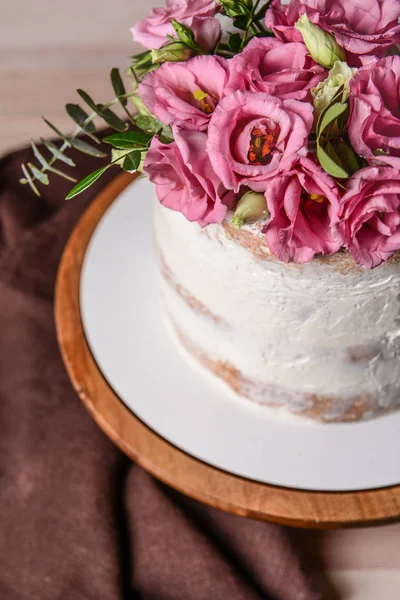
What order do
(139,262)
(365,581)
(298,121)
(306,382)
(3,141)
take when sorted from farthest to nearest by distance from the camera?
(3,141) < (139,262) < (365,581) < (306,382) < (298,121)

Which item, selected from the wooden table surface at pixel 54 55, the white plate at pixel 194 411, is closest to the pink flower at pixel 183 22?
the white plate at pixel 194 411

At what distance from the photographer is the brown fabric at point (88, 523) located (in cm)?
90

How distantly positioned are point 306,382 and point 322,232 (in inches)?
9.1

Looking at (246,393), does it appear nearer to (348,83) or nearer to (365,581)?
(365,581)

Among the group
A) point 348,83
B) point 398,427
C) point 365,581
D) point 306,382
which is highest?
point 348,83

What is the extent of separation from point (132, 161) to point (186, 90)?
3.2 inches

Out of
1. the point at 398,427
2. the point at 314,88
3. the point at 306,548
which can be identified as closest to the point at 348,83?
the point at 314,88

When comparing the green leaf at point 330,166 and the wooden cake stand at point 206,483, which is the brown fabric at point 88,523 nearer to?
the wooden cake stand at point 206,483

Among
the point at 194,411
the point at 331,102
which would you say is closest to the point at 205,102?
the point at 331,102

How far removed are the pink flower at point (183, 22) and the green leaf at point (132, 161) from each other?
13 cm

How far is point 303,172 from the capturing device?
1.95 feet

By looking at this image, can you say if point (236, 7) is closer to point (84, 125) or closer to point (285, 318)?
point (84, 125)

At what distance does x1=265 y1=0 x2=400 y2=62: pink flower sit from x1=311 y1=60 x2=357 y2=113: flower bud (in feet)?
0.10

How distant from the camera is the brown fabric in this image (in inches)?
35.6
